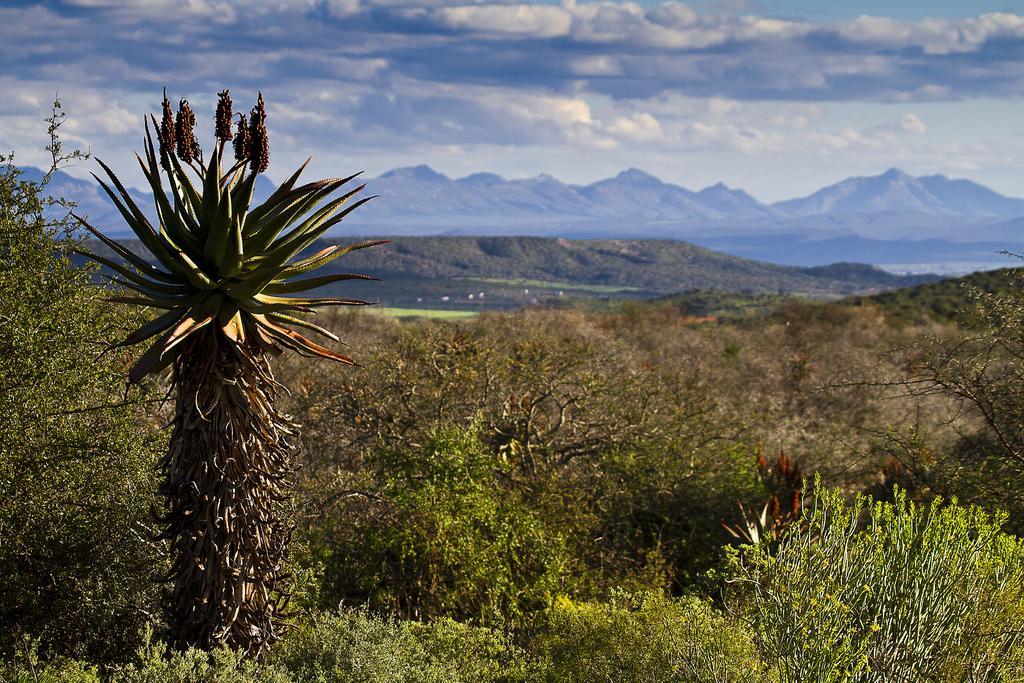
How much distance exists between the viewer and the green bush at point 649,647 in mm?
8438

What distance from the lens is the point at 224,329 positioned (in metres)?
6.95

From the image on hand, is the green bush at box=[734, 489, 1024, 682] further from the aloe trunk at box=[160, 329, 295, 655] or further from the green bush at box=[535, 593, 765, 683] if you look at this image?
the aloe trunk at box=[160, 329, 295, 655]

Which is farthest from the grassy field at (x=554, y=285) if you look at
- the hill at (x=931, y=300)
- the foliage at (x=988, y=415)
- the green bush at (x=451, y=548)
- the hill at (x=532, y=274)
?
the green bush at (x=451, y=548)

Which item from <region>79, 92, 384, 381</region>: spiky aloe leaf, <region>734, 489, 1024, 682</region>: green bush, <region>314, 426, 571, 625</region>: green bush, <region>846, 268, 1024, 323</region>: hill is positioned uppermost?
<region>79, 92, 384, 381</region>: spiky aloe leaf

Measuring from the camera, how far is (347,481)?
1358 cm

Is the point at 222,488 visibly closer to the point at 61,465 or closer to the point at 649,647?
the point at 61,465

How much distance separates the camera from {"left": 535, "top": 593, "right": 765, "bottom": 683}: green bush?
8438 mm

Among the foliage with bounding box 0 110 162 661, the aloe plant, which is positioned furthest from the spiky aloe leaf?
the foliage with bounding box 0 110 162 661

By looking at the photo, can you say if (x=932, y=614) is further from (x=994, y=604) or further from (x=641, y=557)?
(x=641, y=557)

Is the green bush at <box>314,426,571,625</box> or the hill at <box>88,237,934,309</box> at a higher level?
the hill at <box>88,237,934,309</box>

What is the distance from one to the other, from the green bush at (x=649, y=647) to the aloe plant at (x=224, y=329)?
3.33m

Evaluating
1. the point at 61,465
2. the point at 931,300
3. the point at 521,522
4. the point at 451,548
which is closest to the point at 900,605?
the point at 451,548

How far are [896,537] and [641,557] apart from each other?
792cm

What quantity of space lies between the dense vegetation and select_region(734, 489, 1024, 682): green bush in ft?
0.11
